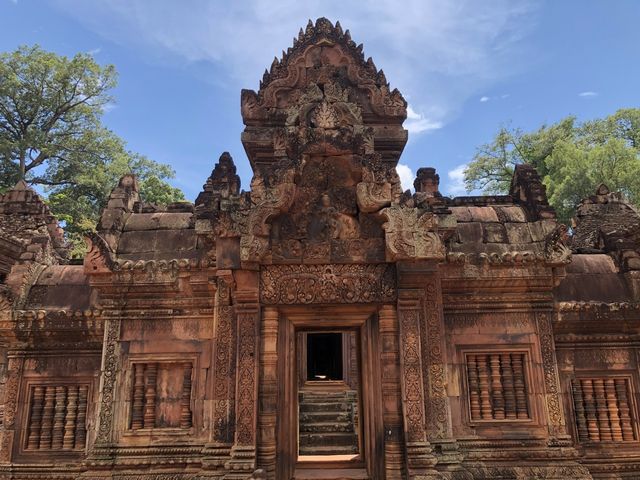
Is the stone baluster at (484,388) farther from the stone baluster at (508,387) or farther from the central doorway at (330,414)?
the central doorway at (330,414)

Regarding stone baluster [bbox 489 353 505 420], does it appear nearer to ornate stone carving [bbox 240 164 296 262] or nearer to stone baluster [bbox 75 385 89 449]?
ornate stone carving [bbox 240 164 296 262]

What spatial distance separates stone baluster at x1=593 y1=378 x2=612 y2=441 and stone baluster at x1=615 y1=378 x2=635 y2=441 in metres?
0.22

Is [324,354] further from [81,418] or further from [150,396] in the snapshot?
[150,396]

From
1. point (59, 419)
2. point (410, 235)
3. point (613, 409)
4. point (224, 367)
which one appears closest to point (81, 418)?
point (59, 419)

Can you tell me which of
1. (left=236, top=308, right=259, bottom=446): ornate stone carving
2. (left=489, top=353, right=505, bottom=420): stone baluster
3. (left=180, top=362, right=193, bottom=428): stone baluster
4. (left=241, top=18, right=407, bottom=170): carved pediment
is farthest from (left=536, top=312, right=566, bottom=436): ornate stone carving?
(left=180, top=362, right=193, bottom=428): stone baluster

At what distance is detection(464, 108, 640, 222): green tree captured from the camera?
24.5m

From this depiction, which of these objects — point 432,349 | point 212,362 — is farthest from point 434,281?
point 212,362

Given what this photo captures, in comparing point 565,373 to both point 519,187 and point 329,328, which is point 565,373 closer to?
point 519,187

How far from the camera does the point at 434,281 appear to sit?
7.51 metres

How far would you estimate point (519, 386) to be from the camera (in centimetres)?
763

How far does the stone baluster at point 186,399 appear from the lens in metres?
7.49

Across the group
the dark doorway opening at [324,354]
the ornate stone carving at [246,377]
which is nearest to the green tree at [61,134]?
the dark doorway opening at [324,354]

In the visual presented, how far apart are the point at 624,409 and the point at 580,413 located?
692 millimetres

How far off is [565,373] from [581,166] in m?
20.0
